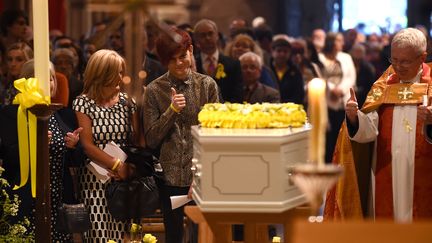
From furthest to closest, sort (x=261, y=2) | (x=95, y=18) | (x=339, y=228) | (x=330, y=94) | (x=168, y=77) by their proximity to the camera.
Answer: (x=261, y=2) → (x=95, y=18) → (x=330, y=94) → (x=168, y=77) → (x=339, y=228)

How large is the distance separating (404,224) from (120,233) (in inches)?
142

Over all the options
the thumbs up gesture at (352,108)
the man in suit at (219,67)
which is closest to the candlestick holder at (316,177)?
the thumbs up gesture at (352,108)

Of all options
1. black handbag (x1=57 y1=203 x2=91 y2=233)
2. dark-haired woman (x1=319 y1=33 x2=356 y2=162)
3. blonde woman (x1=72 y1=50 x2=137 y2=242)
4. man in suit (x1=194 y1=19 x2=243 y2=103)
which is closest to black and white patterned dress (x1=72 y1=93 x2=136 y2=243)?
blonde woman (x1=72 y1=50 x2=137 y2=242)

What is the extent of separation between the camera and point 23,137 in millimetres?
7984

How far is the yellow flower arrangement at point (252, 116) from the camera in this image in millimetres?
Answer: 7207

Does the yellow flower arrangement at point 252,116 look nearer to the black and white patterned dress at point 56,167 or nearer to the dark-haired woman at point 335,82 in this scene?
the black and white patterned dress at point 56,167

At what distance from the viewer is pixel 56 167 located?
8.85 metres

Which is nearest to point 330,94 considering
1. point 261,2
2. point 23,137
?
point 23,137

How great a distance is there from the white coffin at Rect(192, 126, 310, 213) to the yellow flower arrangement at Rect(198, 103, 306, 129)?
139mm

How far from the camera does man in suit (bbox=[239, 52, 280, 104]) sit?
1214 cm

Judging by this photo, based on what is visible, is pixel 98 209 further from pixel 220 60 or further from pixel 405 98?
pixel 220 60

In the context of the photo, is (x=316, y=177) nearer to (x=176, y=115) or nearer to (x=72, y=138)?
(x=176, y=115)

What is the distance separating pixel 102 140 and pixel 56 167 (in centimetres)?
37

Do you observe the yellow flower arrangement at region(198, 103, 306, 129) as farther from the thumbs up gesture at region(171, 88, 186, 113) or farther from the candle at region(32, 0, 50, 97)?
the thumbs up gesture at region(171, 88, 186, 113)
